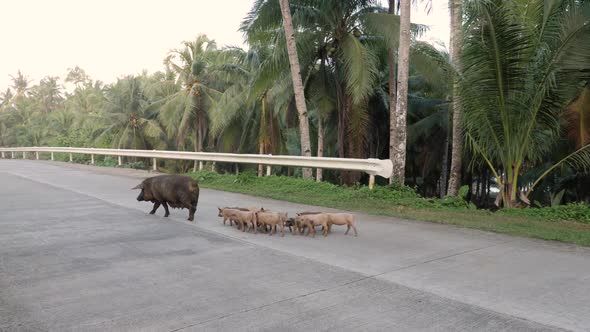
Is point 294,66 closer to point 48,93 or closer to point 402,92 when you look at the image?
point 402,92

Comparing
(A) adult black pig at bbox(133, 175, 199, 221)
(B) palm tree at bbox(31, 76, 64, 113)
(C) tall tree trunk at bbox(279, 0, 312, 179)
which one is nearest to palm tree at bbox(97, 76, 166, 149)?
(C) tall tree trunk at bbox(279, 0, 312, 179)

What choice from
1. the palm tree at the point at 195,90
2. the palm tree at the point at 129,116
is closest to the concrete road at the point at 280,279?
the palm tree at the point at 195,90

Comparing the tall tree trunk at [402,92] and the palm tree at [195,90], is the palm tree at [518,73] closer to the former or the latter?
the tall tree trunk at [402,92]

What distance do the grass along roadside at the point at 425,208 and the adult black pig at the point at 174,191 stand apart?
315cm

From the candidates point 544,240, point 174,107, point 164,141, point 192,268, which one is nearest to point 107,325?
point 192,268

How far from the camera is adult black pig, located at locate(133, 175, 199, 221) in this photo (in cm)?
875

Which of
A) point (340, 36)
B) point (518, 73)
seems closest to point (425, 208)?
point (518, 73)

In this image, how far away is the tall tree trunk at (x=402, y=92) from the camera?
489 inches

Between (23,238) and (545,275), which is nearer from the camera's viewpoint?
(545,275)

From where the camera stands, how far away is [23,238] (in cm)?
724

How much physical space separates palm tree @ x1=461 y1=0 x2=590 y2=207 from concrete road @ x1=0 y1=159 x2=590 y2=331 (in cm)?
379

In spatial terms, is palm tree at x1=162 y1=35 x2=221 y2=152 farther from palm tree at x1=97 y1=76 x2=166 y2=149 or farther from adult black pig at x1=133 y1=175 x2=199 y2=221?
adult black pig at x1=133 y1=175 x2=199 y2=221

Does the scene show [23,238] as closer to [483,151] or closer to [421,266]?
[421,266]

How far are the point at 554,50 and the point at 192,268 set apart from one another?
9.18 m
